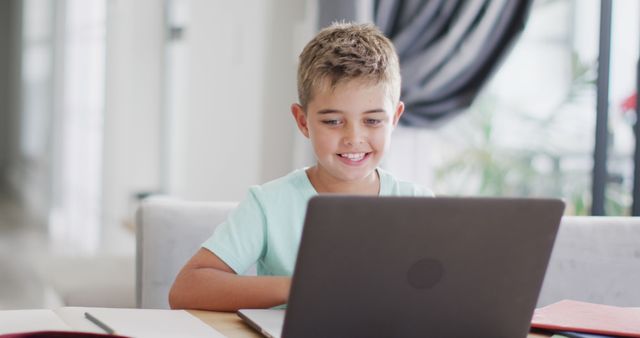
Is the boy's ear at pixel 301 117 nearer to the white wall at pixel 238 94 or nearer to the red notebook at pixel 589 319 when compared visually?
the red notebook at pixel 589 319

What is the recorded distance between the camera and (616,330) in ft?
3.73

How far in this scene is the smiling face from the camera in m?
1.41

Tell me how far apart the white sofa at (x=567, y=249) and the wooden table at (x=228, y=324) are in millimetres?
491

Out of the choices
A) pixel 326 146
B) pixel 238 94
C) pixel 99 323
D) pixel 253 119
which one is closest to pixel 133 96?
pixel 238 94

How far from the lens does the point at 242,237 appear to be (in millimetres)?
1444

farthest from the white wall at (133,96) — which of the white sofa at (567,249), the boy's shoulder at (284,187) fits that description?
the boy's shoulder at (284,187)

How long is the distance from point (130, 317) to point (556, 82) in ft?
8.66

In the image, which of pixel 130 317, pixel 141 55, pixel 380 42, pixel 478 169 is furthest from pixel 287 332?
pixel 141 55

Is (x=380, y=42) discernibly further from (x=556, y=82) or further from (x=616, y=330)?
(x=556, y=82)

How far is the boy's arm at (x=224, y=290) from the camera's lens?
121 centimetres

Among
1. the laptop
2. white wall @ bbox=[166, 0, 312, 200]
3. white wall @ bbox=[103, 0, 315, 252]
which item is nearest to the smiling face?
the laptop

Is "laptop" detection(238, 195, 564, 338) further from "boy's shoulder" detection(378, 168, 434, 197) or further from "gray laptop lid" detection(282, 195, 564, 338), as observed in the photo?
"boy's shoulder" detection(378, 168, 434, 197)

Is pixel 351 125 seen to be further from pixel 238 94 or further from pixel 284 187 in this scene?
pixel 238 94

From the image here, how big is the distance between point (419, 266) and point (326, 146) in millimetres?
519
